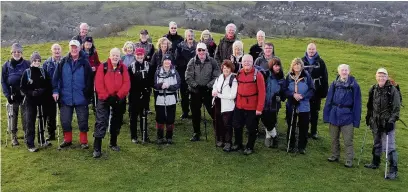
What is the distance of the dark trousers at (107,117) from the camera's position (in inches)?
444

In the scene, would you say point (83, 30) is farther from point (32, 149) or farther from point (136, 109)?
point (32, 149)

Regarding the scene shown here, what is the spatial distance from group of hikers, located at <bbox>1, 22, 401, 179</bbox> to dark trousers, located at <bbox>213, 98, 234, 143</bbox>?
0.03m

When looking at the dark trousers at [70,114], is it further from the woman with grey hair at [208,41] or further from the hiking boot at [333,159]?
the hiking boot at [333,159]

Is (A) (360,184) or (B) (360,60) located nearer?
(A) (360,184)

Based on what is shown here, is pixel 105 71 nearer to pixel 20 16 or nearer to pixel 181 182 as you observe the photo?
pixel 181 182

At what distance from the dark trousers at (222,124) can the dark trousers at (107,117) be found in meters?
2.62

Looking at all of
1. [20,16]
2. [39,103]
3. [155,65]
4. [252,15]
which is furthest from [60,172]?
[252,15]

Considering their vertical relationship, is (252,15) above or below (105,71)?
above

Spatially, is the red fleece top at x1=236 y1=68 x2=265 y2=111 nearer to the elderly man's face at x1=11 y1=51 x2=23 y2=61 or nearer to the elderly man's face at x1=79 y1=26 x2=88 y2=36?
the elderly man's face at x1=79 y1=26 x2=88 y2=36

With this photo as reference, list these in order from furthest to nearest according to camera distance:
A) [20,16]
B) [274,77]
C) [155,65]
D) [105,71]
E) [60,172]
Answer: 1. [20,16]
2. [155,65]
3. [274,77]
4. [105,71]
5. [60,172]

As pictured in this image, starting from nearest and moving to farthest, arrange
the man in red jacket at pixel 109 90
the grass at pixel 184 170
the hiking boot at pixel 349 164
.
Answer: the grass at pixel 184 170 → the man in red jacket at pixel 109 90 → the hiking boot at pixel 349 164

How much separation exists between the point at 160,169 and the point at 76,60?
3.53 metres

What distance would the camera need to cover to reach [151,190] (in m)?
9.71

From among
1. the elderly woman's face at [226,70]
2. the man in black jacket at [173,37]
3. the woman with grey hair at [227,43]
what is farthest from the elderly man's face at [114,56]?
the woman with grey hair at [227,43]
